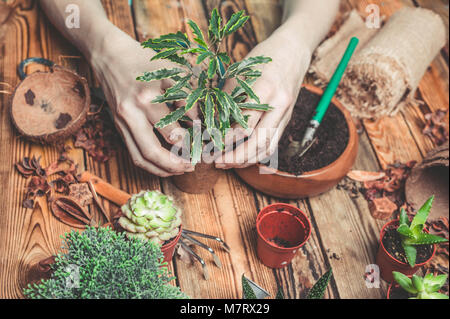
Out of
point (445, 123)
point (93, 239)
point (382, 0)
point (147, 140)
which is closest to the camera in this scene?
point (93, 239)

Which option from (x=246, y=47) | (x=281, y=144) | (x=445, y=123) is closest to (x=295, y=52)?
(x=281, y=144)

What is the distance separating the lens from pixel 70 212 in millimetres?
1143

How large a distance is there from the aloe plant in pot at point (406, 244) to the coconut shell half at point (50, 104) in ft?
2.73

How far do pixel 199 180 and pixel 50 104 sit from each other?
18.5 inches

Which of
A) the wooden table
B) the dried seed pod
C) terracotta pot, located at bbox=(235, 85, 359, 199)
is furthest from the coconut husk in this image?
the dried seed pod

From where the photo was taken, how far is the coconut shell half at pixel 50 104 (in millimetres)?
1208

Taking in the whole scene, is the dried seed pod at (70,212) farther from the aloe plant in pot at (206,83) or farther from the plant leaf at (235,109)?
the plant leaf at (235,109)

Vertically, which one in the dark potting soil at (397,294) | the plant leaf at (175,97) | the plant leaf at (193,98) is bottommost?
the dark potting soil at (397,294)

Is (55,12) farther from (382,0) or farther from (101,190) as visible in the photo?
(382,0)

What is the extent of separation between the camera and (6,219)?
1.13m

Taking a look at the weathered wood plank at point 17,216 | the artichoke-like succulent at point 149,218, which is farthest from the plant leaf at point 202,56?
the weathered wood plank at point 17,216

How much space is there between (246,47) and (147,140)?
26.6 inches

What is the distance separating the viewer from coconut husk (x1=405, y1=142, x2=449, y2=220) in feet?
4.32

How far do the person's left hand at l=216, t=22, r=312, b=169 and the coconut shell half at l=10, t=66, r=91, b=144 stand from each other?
42cm
